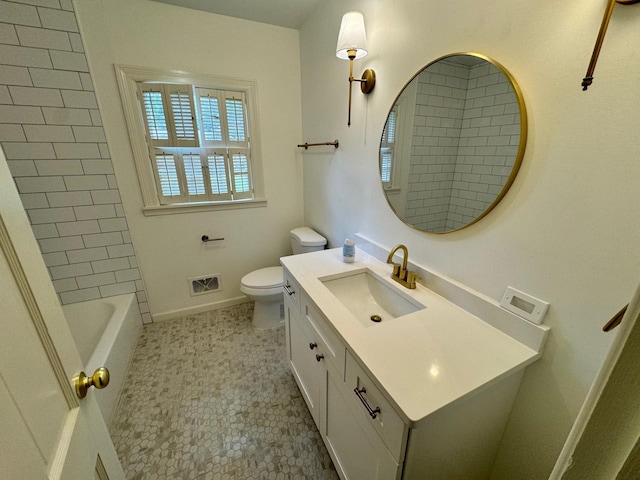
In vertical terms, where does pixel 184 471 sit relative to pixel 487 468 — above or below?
below

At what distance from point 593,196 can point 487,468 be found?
3.53 ft

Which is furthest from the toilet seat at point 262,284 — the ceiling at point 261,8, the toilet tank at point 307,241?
the ceiling at point 261,8

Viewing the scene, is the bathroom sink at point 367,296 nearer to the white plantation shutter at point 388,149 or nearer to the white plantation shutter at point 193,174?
the white plantation shutter at point 388,149

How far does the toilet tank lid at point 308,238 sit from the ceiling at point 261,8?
64.5 inches

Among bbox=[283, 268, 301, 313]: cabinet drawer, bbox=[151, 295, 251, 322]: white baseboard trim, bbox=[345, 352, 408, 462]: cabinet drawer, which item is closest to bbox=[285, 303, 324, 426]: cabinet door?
bbox=[283, 268, 301, 313]: cabinet drawer

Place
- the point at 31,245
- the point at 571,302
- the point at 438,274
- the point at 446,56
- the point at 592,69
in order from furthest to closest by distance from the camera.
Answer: the point at 438,274, the point at 446,56, the point at 571,302, the point at 592,69, the point at 31,245

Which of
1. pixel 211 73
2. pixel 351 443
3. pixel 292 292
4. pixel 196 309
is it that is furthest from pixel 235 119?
pixel 351 443

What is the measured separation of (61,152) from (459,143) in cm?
239

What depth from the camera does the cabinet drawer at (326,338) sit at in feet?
3.16

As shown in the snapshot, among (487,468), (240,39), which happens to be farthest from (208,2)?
(487,468)

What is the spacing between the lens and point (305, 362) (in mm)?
1392

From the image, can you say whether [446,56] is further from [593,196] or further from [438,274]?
[438,274]

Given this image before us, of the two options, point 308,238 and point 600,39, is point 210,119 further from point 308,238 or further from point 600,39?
point 600,39

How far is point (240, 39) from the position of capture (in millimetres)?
2016
